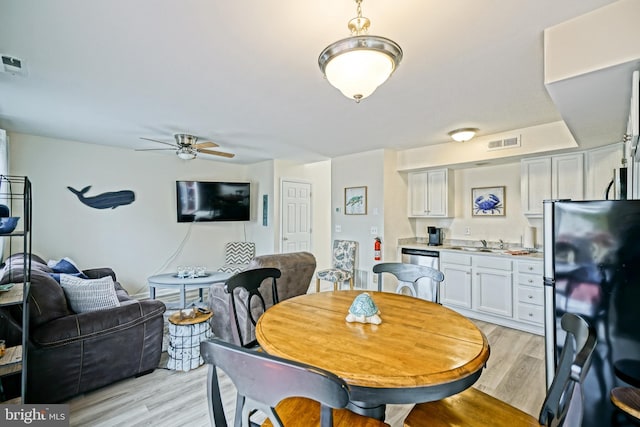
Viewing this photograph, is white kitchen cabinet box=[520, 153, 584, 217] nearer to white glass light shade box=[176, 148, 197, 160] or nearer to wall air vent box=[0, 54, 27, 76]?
white glass light shade box=[176, 148, 197, 160]

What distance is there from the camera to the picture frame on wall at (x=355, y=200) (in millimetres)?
5062

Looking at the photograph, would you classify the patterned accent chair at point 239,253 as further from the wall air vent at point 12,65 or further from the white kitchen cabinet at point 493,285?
the wall air vent at point 12,65

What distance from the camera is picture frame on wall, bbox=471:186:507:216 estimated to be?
14.4ft

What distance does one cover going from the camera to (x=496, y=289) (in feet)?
12.8

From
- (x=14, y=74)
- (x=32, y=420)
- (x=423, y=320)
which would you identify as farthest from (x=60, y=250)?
(x=423, y=320)

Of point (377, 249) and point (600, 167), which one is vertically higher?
point (600, 167)

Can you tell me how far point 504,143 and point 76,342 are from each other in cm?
489

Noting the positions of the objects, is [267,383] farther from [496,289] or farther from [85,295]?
[496,289]

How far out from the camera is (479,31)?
1.80 metres

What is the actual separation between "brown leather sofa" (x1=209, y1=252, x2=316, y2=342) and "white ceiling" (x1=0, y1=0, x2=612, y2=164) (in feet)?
5.21

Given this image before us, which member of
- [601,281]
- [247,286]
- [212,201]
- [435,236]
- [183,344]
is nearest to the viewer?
[601,281]

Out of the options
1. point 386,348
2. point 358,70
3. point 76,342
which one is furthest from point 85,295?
point 358,70

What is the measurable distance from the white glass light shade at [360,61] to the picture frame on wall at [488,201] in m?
3.75

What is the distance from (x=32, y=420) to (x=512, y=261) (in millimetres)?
4672
